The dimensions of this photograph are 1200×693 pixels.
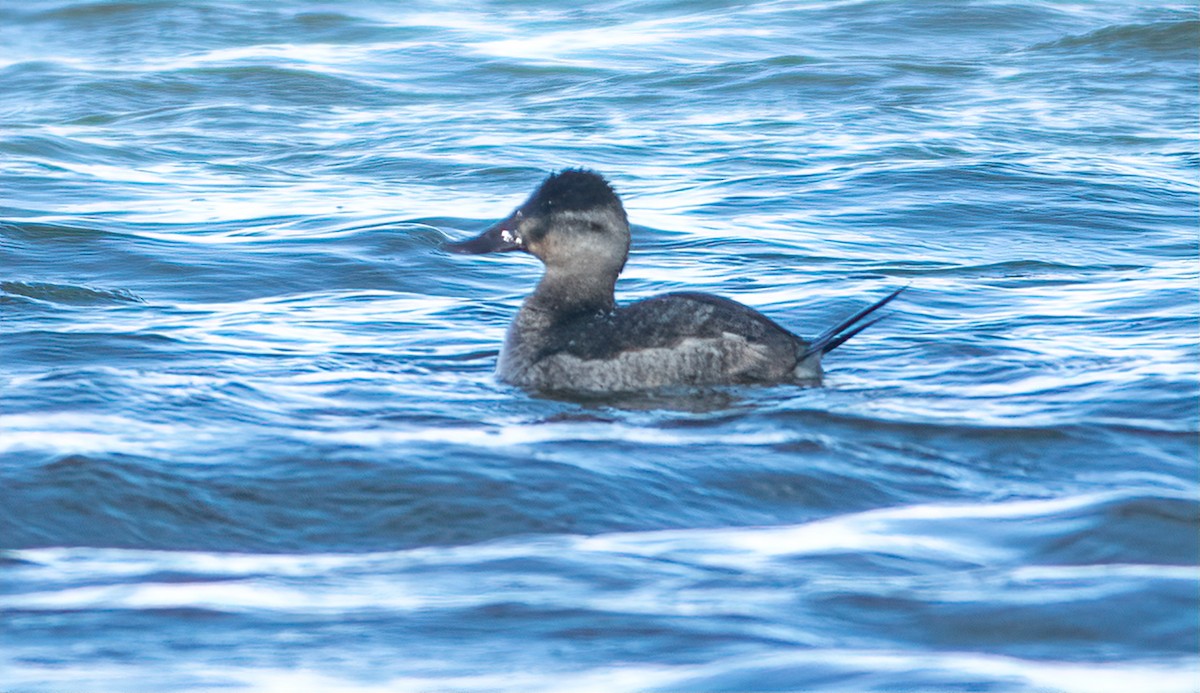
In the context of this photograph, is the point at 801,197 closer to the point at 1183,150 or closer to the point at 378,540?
the point at 1183,150

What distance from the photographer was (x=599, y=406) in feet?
21.8

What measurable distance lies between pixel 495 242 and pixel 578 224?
0.50 metres

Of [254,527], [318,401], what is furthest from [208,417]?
[254,527]

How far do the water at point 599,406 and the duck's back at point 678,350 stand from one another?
0.49 ft

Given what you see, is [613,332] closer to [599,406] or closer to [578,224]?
[599,406]

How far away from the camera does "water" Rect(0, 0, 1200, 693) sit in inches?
172

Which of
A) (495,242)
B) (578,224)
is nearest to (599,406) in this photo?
(578,224)

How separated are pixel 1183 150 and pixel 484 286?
19.4 ft

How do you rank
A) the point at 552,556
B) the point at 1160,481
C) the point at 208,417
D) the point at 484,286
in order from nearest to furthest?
the point at 552,556
the point at 1160,481
the point at 208,417
the point at 484,286

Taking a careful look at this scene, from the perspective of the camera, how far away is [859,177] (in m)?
11.6

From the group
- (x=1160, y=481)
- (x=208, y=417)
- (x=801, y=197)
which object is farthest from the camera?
(x=801, y=197)

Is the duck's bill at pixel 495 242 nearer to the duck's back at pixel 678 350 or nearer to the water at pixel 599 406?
the water at pixel 599 406

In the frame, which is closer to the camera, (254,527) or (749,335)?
(254,527)

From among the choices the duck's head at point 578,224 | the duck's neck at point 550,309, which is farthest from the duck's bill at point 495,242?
the duck's neck at point 550,309
